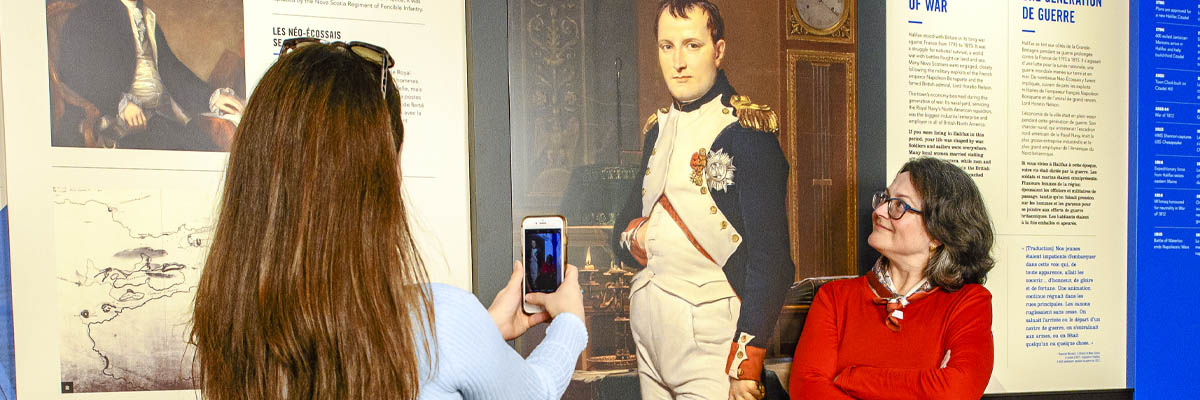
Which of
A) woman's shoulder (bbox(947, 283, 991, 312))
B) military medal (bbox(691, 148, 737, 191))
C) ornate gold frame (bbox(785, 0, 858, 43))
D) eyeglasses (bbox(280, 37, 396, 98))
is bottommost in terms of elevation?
woman's shoulder (bbox(947, 283, 991, 312))

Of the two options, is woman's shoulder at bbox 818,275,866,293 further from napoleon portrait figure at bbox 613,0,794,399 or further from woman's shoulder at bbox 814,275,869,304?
napoleon portrait figure at bbox 613,0,794,399

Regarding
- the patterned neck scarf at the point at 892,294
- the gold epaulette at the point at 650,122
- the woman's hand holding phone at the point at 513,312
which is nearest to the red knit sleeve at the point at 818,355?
the patterned neck scarf at the point at 892,294

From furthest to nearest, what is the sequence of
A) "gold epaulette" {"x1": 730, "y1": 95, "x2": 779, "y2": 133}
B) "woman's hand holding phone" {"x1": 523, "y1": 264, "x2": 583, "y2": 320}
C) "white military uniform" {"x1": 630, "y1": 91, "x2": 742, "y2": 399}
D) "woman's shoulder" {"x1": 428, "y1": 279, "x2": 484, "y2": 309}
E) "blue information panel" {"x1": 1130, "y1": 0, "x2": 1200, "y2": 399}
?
"blue information panel" {"x1": 1130, "y1": 0, "x2": 1200, "y2": 399} → "gold epaulette" {"x1": 730, "y1": 95, "x2": 779, "y2": 133} → "white military uniform" {"x1": 630, "y1": 91, "x2": 742, "y2": 399} → "woman's hand holding phone" {"x1": 523, "y1": 264, "x2": 583, "y2": 320} → "woman's shoulder" {"x1": 428, "y1": 279, "x2": 484, "y2": 309}

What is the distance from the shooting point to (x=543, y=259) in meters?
2.67

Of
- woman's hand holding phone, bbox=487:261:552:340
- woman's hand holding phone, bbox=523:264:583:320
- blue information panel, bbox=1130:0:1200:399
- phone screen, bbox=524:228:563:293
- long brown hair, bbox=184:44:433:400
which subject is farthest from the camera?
blue information panel, bbox=1130:0:1200:399

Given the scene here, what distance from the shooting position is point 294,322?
1301mm

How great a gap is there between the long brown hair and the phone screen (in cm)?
125

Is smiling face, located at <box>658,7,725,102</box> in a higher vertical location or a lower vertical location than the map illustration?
higher

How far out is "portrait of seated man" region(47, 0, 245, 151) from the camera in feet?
9.14

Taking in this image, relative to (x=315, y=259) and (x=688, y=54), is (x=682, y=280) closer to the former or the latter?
(x=688, y=54)

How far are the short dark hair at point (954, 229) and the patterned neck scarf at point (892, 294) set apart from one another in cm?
5

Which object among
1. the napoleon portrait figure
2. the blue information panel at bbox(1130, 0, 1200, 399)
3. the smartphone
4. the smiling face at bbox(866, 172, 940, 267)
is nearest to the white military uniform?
the napoleon portrait figure

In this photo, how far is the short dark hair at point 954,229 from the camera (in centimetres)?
321

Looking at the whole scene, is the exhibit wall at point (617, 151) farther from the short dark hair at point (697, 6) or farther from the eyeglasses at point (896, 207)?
the eyeglasses at point (896, 207)
